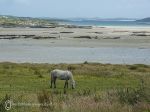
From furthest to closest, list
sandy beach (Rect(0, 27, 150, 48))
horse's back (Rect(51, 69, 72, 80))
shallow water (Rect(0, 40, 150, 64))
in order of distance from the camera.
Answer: sandy beach (Rect(0, 27, 150, 48))
shallow water (Rect(0, 40, 150, 64))
horse's back (Rect(51, 69, 72, 80))

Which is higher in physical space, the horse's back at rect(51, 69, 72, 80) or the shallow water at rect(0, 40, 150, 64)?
the horse's back at rect(51, 69, 72, 80)

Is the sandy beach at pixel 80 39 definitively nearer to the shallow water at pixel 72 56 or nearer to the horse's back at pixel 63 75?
the shallow water at pixel 72 56

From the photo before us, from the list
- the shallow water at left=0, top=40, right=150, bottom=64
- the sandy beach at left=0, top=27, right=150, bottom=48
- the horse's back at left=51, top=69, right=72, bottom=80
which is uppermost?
the horse's back at left=51, top=69, right=72, bottom=80

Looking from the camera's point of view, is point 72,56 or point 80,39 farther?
point 80,39

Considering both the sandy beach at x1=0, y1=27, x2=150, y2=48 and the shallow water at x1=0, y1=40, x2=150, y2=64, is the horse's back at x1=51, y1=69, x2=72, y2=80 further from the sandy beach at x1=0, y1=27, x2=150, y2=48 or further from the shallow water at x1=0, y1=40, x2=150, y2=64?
the sandy beach at x1=0, y1=27, x2=150, y2=48

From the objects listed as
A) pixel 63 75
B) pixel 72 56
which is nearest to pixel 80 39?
pixel 72 56

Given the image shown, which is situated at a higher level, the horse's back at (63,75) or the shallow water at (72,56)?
the horse's back at (63,75)

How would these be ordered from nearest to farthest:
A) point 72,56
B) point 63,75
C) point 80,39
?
point 63,75
point 72,56
point 80,39

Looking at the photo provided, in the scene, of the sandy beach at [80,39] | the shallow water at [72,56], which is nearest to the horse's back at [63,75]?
the shallow water at [72,56]

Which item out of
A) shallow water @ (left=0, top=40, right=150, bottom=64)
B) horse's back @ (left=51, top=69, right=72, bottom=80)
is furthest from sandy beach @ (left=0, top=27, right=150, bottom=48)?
horse's back @ (left=51, top=69, right=72, bottom=80)

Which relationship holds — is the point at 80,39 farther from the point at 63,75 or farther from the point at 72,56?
the point at 63,75

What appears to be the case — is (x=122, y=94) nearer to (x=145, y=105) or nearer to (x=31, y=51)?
(x=145, y=105)

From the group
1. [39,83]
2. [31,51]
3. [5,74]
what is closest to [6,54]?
[31,51]

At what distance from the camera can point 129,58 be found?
194ft
